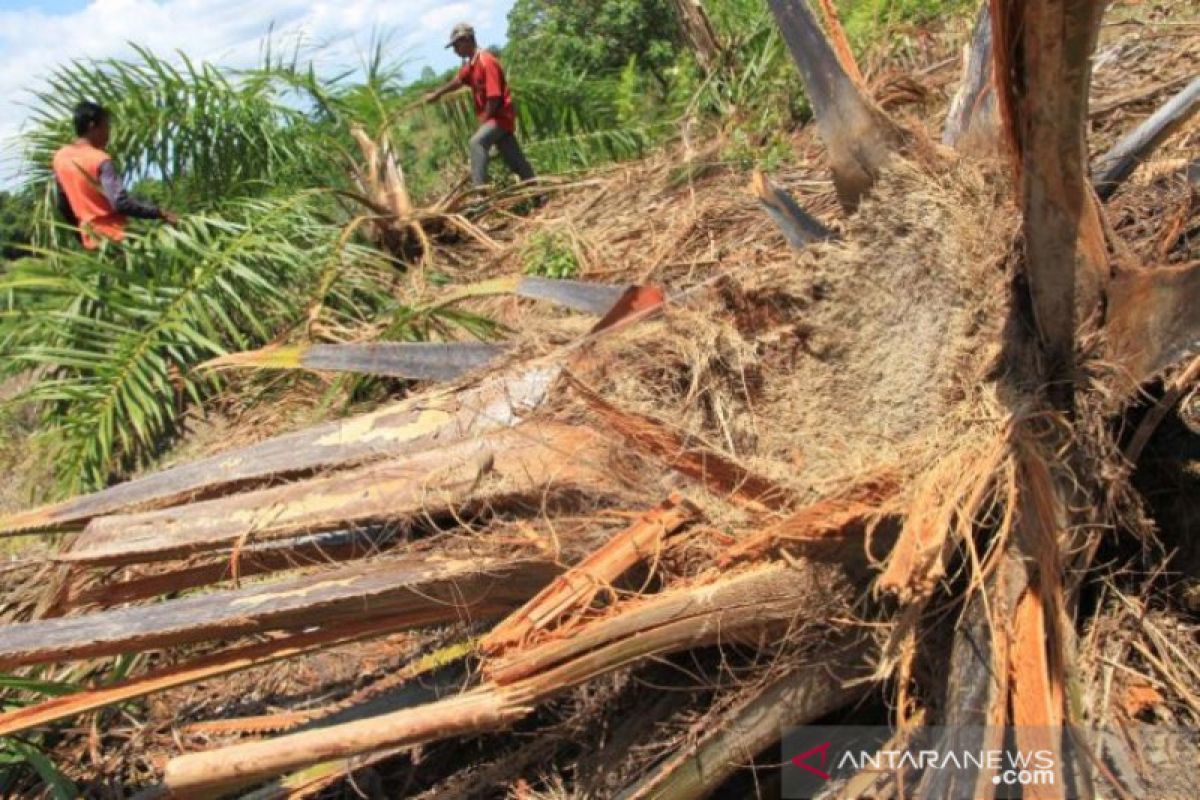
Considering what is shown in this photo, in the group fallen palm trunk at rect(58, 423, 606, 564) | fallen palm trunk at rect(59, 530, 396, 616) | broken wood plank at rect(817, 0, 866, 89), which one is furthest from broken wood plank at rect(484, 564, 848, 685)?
broken wood plank at rect(817, 0, 866, 89)

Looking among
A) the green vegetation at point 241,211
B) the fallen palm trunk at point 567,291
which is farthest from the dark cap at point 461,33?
Result: the fallen palm trunk at point 567,291

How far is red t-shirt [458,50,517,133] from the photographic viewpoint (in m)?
6.62

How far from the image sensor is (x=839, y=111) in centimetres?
272

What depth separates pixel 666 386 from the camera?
2771mm

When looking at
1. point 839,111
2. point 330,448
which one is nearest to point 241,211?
point 330,448

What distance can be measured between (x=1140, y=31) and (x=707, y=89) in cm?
231

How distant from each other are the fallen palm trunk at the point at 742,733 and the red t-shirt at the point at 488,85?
4.97 metres

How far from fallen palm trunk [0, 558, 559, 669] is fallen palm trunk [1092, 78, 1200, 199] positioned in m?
1.70

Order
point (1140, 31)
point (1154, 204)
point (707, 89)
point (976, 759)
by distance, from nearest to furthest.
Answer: point (976, 759), point (1154, 204), point (1140, 31), point (707, 89)

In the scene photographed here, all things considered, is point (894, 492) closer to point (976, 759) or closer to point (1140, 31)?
point (976, 759)

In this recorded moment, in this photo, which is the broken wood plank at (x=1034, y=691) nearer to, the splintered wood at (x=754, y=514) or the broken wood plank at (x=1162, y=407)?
the splintered wood at (x=754, y=514)

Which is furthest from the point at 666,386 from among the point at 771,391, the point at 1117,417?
the point at 1117,417

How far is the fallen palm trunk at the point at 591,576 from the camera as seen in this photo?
80.8 inches

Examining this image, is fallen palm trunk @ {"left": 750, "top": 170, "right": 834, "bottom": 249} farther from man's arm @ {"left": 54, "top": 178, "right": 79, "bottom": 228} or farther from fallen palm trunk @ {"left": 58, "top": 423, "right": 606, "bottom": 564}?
man's arm @ {"left": 54, "top": 178, "right": 79, "bottom": 228}
